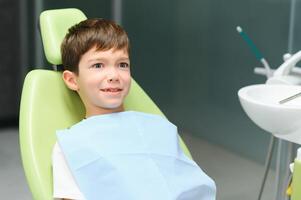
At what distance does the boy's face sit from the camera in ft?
4.38

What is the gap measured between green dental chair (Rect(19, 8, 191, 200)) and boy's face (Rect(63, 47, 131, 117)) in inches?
3.7

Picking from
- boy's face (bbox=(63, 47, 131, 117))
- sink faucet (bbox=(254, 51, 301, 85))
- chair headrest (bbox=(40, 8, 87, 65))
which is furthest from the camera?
sink faucet (bbox=(254, 51, 301, 85))

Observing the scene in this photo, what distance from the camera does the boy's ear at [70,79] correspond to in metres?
1.40

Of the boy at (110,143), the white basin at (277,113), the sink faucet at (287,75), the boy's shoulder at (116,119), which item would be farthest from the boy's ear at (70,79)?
the sink faucet at (287,75)

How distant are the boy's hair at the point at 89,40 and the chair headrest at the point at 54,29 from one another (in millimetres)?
32

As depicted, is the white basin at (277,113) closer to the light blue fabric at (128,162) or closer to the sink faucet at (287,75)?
the sink faucet at (287,75)

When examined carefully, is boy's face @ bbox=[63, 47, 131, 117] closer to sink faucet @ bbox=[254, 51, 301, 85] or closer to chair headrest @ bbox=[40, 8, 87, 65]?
chair headrest @ bbox=[40, 8, 87, 65]

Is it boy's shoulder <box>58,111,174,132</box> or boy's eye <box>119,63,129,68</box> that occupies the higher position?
boy's eye <box>119,63,129,68</box>

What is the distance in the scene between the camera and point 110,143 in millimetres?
1283

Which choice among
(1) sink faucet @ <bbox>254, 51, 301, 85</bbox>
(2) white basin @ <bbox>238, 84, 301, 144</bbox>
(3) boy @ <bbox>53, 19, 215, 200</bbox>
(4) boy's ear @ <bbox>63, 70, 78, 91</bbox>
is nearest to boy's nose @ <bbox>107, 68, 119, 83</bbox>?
(3) boy @ <bbox>53, 19, 215, 200</bbox>

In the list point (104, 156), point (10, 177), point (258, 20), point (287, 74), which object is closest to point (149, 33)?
point (258, 20)

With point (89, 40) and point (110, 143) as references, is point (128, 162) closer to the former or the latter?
point (110, 143)

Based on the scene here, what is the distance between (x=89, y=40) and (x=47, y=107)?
0.71ft

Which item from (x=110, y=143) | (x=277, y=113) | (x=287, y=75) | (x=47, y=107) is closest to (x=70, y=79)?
(x=47, y=107)
